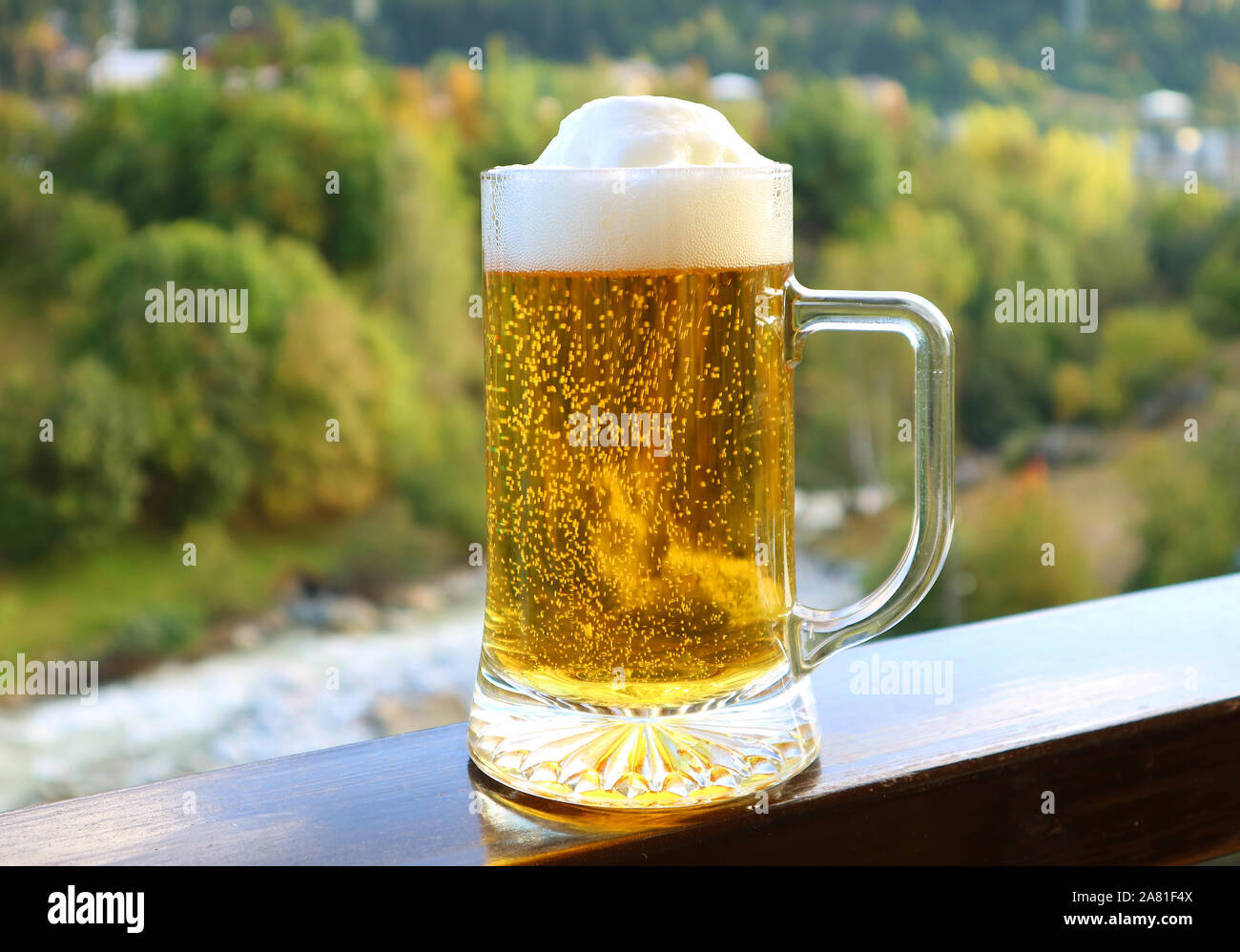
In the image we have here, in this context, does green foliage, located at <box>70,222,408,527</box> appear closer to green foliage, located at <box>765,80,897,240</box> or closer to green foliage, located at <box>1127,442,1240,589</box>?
green foliage, located at <box>765,80,897,240</box>

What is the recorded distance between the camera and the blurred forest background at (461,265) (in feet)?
17.9

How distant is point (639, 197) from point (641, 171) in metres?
0.01

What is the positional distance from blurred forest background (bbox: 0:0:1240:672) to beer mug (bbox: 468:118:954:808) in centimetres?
493

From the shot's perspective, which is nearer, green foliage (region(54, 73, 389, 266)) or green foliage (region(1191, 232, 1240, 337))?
green foliage (region(54, 73, 389, 266))

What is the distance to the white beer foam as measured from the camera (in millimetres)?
646

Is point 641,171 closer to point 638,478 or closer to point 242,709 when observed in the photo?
point 638,478

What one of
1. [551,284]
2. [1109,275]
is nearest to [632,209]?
[551,284]

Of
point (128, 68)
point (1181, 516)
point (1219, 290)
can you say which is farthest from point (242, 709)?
point (1219, 290)

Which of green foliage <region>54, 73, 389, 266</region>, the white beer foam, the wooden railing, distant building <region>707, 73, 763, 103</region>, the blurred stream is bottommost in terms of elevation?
the blurred stream

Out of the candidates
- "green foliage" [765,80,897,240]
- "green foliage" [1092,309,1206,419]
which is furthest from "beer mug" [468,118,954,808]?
"green foliage" [1092,309,1206,419]

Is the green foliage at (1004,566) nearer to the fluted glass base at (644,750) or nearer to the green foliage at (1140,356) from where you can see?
the green foliage at (1140,356)

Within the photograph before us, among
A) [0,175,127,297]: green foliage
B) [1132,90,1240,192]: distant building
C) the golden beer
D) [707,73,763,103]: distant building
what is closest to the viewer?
the golden beer

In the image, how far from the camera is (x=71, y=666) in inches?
216
